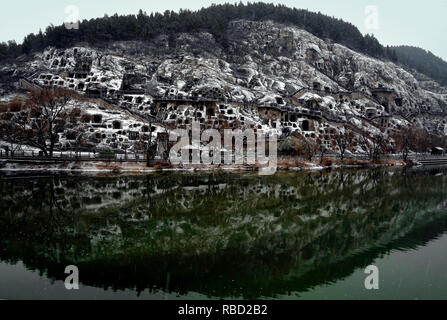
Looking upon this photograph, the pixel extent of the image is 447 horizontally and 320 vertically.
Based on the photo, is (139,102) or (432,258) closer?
(432,258)

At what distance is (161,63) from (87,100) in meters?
50.1

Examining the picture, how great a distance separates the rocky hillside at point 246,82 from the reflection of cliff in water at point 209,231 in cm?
4903

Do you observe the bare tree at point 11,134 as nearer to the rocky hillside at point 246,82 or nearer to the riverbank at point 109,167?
the riverbank at point 109,167

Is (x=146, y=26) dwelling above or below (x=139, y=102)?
above

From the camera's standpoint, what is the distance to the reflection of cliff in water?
61.1 feet

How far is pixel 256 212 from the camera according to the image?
34344mm

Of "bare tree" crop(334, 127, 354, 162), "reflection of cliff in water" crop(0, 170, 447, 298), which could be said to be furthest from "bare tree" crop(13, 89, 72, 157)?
"bare tree" crop(334, 127, 354, 162)

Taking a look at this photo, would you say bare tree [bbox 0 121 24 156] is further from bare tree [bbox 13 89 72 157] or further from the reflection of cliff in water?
the reflection of cliff in water

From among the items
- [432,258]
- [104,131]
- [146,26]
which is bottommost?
[432,258]

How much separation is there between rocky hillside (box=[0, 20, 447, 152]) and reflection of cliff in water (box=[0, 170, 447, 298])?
1930 inches

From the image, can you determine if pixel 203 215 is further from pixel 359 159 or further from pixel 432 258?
pixel 359 159

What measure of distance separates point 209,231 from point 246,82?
4469 inches

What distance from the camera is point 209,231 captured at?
27.3 meters
